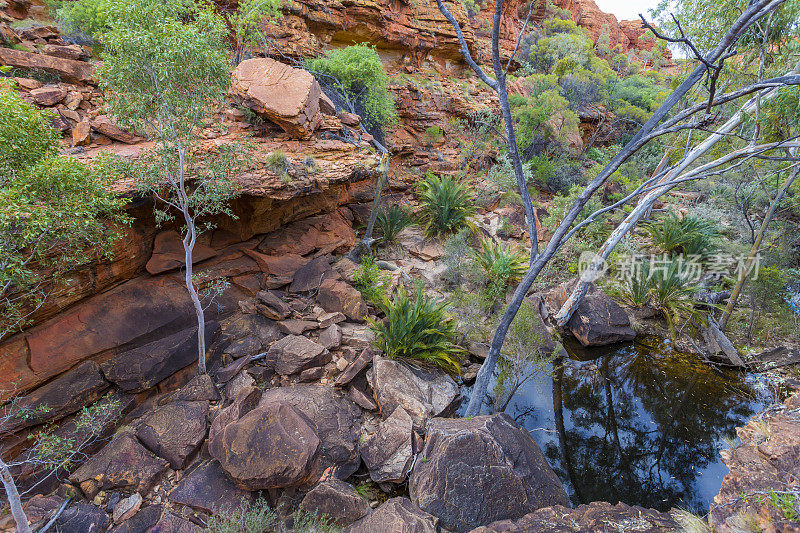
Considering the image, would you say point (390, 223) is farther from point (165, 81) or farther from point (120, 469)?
point (120, 469)

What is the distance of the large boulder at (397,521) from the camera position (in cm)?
344

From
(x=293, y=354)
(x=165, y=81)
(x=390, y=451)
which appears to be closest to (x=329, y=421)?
(x=390, y=451)

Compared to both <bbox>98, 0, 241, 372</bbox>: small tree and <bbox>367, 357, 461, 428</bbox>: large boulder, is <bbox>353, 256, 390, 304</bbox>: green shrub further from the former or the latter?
<bbox>98, 0, 241, 372</bbox>: small tree

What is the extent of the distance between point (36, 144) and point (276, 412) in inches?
148

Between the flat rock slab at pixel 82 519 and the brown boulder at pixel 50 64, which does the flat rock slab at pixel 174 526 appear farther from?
the brown boulder at pixel 50 64

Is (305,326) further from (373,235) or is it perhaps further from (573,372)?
(573,372)

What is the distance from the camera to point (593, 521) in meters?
3.11

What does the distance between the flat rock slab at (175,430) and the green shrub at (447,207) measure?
7478 millimetres

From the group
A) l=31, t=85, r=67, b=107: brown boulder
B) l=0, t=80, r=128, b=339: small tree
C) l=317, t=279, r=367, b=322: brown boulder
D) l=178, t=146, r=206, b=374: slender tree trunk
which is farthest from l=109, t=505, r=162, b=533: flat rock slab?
l=31, t=85, r=67, b=107: brown boulder

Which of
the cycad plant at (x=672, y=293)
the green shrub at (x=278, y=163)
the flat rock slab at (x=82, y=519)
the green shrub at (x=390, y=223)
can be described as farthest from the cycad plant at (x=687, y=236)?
the flat rock slab at (x=82, y=519)

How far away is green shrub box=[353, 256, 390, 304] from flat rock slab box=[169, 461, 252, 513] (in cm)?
397

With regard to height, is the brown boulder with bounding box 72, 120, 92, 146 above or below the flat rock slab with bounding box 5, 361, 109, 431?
above

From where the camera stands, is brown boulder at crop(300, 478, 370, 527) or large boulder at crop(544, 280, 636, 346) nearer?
brown boulder at crop(300, 478, 370, 527)

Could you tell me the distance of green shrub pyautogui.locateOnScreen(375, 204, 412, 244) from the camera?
9.81m
